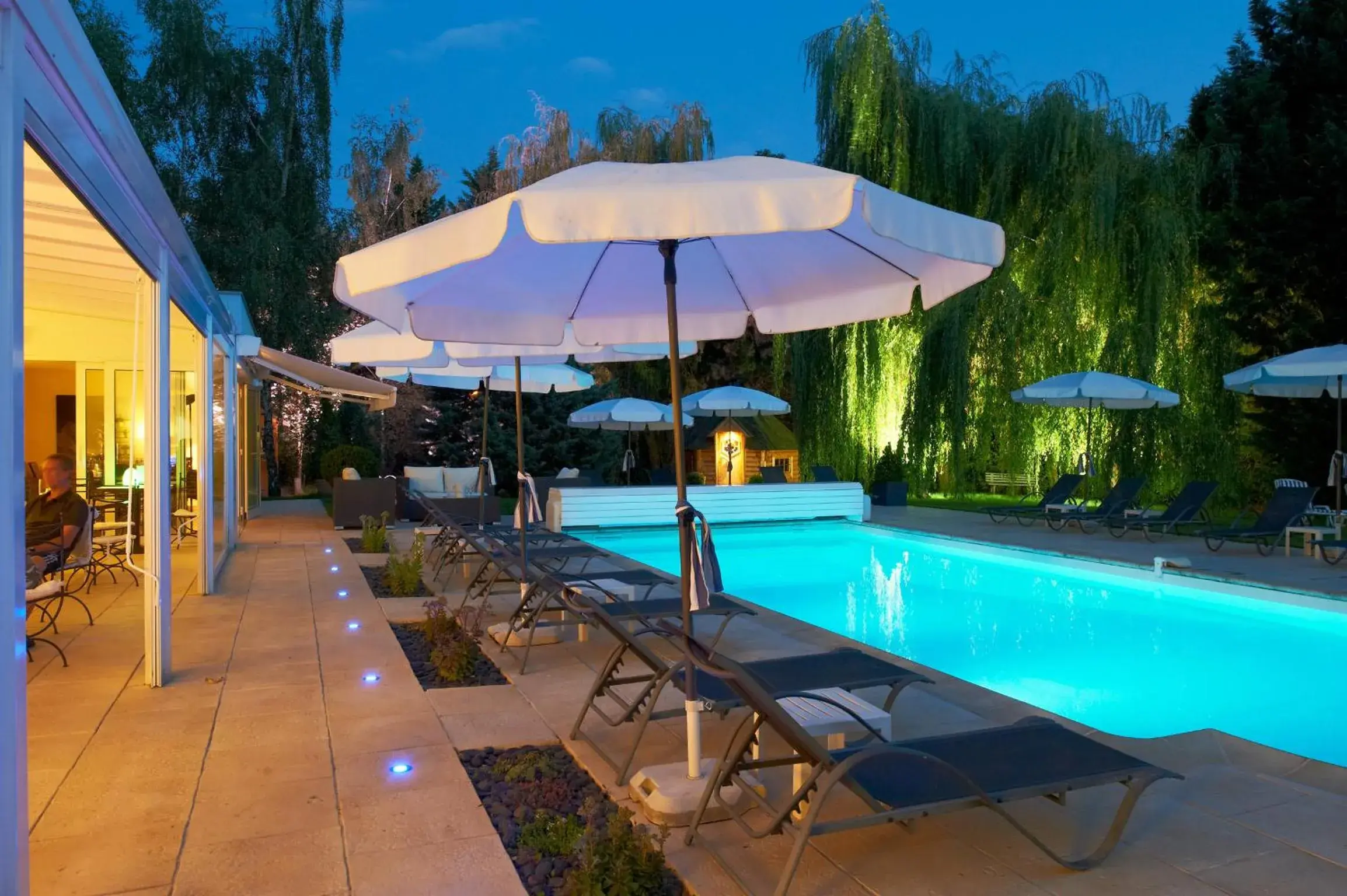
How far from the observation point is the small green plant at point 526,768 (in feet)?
11.3

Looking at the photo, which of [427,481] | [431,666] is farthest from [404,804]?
[427,481]

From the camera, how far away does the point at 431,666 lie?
528cm

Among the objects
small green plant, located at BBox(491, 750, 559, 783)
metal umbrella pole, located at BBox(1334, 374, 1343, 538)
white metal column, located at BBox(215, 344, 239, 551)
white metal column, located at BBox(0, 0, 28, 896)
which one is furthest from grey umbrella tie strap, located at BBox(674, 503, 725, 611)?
metal umbrella pole, located at BBox(1334, 374, 1343, 538)

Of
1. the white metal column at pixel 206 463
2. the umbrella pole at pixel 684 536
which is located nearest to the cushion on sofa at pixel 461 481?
the white metal column at pixel 206 463

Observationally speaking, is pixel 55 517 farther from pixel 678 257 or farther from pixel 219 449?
pixel 678 257

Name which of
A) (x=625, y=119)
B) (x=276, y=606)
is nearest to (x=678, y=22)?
(x=625, y=119)

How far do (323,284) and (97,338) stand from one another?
28.2 ft

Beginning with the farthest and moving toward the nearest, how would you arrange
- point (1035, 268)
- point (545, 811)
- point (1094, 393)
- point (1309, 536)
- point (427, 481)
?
point (427, 481)
point (1035, 268)
point (1094, 393)
point (1309, 536)
point (545, 811)

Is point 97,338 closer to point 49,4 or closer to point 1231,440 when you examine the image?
point 49,4

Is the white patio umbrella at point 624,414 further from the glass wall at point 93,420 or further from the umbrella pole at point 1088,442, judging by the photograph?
the glass wall at point 93,420

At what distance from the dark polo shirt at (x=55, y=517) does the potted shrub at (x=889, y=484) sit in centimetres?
1307

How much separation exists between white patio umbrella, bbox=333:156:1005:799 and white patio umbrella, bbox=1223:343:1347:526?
7.81 metres

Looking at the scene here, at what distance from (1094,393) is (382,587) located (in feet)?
27.7

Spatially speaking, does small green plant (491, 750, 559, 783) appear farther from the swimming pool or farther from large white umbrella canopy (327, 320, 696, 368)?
the swimming pool
